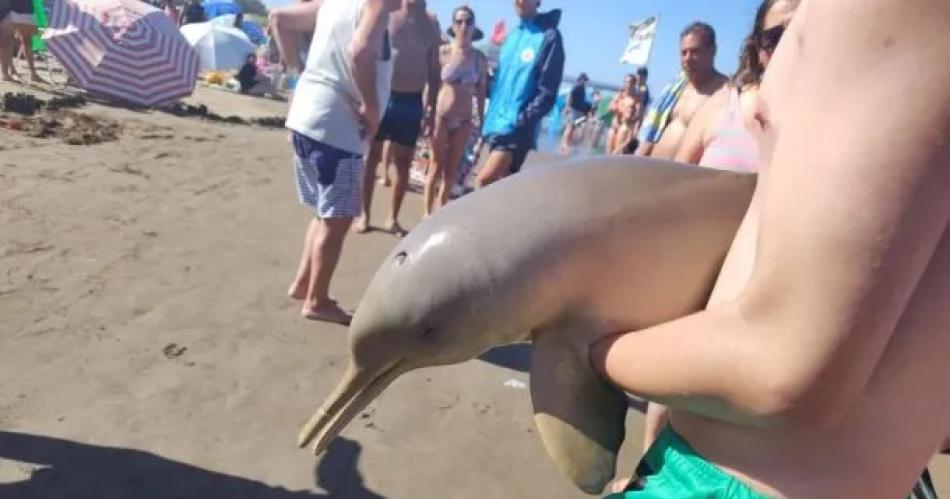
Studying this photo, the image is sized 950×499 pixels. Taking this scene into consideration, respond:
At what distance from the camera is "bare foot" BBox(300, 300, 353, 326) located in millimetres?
4438

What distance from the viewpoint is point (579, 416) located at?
1.29 m

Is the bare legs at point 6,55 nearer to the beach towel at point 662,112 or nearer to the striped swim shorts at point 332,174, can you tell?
the striped swim shorts at point 332,174

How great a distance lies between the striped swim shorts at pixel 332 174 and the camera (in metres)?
4.11

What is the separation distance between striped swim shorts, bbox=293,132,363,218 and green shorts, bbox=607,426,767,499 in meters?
3.04

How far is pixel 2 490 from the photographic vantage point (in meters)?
2.64

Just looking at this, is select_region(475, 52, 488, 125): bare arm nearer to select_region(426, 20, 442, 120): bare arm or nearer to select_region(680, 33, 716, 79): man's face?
select_region(426, 20, 442, 120): bare arm

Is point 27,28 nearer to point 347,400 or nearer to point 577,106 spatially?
point 577,106

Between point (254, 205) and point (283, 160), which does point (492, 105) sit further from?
point (283, 160)

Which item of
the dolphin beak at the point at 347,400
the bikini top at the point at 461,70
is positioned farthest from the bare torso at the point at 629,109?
the dolphin beak at the point at 347,400

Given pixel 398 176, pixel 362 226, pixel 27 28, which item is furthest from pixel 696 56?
pixel 27 28

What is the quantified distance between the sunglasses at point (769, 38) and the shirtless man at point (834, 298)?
4.40ft

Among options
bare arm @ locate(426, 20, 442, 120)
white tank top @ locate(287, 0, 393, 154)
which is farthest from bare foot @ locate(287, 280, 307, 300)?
bare arm @ locate(426, 20, 442, 120)

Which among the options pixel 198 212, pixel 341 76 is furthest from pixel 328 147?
pixel 198 212

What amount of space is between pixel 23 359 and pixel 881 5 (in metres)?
3.62
